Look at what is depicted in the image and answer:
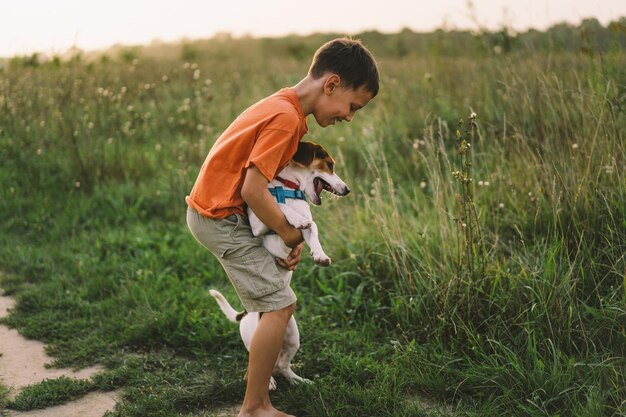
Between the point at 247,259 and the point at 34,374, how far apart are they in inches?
64.3

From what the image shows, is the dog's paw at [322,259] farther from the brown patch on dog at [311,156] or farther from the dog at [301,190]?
the brown patch on dog at [311,156]

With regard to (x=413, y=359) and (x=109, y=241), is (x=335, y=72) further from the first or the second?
(x=109, y=241)

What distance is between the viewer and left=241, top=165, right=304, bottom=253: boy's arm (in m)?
2.75

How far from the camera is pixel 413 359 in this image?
352 cm

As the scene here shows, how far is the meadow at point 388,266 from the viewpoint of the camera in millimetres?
3309

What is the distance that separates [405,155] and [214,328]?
3367 millimetres

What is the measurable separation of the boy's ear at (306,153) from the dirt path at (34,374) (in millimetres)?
1639

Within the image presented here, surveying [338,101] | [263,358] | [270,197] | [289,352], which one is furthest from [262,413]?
[338,101]

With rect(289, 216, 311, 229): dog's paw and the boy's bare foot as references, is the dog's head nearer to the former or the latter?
rect(289, 216, 311, 229): dog's paw

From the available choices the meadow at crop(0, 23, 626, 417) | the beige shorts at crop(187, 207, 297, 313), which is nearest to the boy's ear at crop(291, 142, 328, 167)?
the beige shorts at crop(187, 207, 297, 313)

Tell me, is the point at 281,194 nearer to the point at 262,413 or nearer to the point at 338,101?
the point at 338,101

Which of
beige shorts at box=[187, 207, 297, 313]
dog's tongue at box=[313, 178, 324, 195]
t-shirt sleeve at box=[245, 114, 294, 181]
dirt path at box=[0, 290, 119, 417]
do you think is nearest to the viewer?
t-shirt sleeve at box=[245, 114, 294, 181]

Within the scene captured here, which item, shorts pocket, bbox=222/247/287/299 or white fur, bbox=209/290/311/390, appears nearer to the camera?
shorts pocket, bbox=222/247/287/299

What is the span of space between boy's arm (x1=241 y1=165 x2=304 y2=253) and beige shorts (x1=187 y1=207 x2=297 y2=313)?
185 mm
